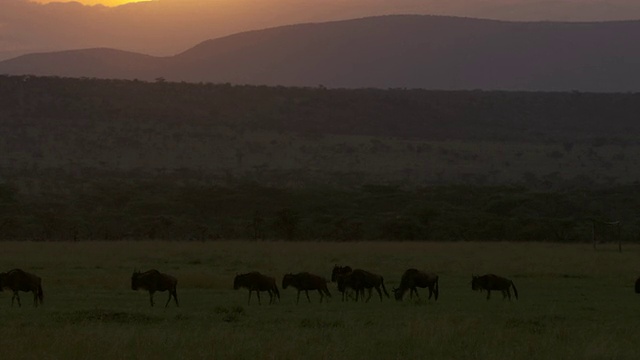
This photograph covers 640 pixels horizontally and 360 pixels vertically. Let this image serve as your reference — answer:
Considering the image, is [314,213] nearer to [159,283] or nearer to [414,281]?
[414,281]

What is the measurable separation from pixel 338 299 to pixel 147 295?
395 cm

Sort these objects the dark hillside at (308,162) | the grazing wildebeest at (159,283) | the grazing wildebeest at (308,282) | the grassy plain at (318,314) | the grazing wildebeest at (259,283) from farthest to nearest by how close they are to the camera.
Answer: the dark hillside at (308,162)
the grazing wildebeest at (308,282)
the grazing wildebeest at (259,283)
the grazing wildebeest at (159,283)
the grassy plain at (318,314)

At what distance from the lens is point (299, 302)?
22469mm

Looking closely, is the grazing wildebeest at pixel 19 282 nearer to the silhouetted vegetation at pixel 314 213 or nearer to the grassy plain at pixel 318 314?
the grassy plain at pixel 318 314

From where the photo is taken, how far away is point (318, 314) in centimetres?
1962

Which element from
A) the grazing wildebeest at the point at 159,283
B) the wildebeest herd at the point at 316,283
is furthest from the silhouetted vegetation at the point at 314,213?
the grazing wildebeest at the point at 159,283

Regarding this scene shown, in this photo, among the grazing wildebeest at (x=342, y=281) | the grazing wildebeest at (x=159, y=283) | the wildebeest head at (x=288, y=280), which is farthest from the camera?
the grazing wildebeest at (x=342, y=281)

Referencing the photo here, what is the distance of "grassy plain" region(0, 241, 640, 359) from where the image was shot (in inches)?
580

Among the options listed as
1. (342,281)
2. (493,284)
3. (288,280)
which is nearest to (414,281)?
(342,281)

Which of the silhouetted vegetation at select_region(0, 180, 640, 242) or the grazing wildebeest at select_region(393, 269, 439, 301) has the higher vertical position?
the silhouetted vegetation at select_region(0, 180, 640, 242)

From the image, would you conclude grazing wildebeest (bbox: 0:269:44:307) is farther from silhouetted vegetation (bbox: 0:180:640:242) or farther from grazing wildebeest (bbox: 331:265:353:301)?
silhouetted vegetation (bbox: 0:180:640:242)

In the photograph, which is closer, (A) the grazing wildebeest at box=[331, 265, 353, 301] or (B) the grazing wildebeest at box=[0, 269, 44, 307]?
(B) the grazing wildebeest at box=[0, 269, 44, 307]

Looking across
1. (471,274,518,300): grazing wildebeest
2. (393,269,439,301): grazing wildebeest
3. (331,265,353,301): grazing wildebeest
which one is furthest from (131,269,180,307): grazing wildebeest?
(471,274,518,300): grazing wildebeest

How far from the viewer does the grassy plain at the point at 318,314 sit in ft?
48.4
